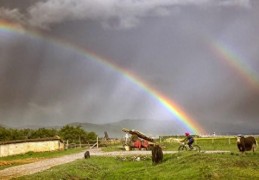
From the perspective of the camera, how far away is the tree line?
3398 inches

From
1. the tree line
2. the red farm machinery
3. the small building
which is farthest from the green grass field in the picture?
the tree line

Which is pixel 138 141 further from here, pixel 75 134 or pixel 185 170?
pixel 75 134

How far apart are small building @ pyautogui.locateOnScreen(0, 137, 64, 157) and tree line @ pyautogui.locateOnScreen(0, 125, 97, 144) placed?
16810 mm

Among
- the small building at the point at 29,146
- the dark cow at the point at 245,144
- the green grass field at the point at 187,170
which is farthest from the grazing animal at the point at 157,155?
the small building at the point at 29,146

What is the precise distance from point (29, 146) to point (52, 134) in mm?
28626

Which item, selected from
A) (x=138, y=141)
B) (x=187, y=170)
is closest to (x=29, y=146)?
(x=138, y=141)

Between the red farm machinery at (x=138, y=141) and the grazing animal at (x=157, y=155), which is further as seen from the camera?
the red farm machinery at (x=138, y=141)

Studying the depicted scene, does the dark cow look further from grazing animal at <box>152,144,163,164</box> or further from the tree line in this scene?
the tree line

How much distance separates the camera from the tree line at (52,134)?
86.3 meters

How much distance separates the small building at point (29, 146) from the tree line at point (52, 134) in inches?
662

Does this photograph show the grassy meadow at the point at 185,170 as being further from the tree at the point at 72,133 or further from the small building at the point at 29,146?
the tree at the point at 72,133

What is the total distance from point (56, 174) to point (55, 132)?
63.9m

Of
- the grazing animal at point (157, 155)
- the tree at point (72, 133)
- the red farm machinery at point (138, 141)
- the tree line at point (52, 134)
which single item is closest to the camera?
the grazing animal at point (157, 155)

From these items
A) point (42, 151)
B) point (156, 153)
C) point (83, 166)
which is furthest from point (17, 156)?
point (156, 153)
